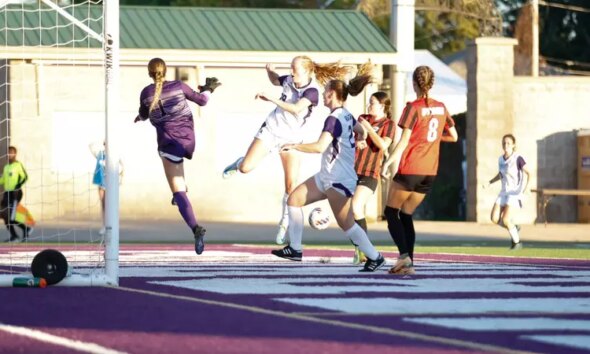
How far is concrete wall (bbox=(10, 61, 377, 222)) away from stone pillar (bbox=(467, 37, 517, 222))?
2.67 metres

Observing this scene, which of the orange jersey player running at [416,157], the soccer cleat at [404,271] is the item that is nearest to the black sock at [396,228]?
the orange jersey player running at [416,157]

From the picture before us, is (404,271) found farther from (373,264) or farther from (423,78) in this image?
(423,78)

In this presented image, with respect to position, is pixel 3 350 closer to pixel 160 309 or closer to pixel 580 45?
pixel 160 309

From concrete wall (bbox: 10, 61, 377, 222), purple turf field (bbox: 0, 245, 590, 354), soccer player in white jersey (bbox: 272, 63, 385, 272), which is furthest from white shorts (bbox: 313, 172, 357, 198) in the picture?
concrete wall (bbox: 10, 61, 377, 222)

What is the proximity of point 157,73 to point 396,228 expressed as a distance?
9.05 feet

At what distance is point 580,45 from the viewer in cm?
6806

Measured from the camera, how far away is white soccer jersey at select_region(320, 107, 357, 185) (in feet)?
46.8

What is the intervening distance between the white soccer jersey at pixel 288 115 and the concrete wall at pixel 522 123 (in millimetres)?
20192

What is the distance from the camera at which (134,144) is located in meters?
35.2

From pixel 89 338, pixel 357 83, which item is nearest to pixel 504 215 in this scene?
pixel 357 83

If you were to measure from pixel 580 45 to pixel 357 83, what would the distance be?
5487 centimetres

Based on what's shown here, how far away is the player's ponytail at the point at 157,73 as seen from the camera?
1535cm

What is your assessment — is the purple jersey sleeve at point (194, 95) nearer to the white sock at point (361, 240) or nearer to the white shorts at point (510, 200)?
the white sock at point (361, 240)

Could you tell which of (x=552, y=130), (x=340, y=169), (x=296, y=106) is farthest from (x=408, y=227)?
(x=552, y=130)
